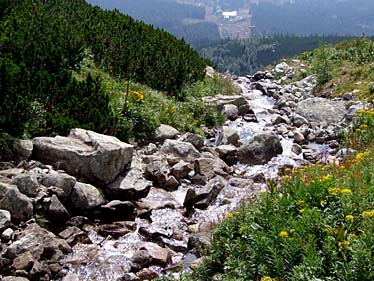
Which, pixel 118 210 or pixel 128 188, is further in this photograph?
pixel 128 188

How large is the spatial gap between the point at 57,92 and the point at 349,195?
7.64m

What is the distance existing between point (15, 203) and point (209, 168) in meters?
4.90

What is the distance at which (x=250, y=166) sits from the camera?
39.8 ft

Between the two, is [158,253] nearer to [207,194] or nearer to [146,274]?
[146,274]

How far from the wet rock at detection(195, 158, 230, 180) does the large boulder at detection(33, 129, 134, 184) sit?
85.2 inches

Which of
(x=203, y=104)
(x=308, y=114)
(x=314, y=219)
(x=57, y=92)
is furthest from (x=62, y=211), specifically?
(x=308, y=114)

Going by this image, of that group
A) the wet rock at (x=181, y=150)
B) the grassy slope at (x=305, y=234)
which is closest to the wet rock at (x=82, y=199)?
the grassy slope at (x=305, y=234)

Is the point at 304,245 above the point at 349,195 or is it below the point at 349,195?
below

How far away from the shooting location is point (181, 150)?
11.6 meters

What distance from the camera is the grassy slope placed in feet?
15.2

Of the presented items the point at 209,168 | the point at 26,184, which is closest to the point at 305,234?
the point at 26,184

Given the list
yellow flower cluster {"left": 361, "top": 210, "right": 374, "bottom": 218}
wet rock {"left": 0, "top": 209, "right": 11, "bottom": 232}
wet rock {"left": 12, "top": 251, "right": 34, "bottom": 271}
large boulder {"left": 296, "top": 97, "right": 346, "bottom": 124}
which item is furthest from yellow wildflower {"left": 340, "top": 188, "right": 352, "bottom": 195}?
large boulder {"left": 296, "top": 97, "right": 346, "bottom": 124}

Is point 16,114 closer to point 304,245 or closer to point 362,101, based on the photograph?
point 304,245

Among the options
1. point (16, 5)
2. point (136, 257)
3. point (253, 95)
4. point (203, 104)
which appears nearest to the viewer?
point (136, 257)
